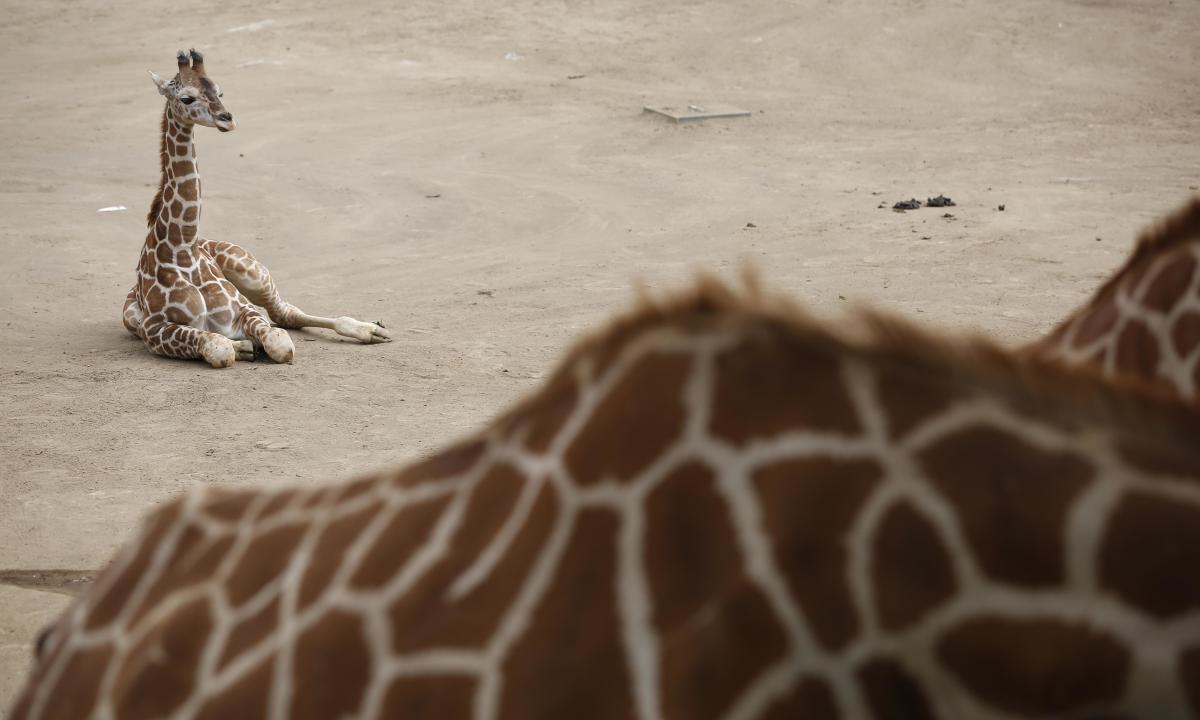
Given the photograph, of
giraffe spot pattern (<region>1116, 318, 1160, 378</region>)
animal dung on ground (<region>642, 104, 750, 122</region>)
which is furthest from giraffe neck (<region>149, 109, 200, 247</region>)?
animal dung on ground (<region>642, 104, 750, 122</region>)

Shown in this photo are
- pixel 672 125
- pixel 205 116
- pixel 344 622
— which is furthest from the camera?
pixel 672 125

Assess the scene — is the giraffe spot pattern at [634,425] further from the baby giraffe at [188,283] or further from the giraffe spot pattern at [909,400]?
the baby giraffe at [188,283]

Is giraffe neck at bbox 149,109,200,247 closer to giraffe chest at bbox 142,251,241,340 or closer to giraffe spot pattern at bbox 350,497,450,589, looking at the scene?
giraffe chest at bbox 142,251,241,340

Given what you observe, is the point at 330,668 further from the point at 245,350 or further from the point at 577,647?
the point at 245,350

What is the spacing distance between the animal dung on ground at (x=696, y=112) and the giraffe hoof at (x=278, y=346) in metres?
7.78

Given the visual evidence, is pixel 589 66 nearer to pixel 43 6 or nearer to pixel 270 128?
pixel 270 128

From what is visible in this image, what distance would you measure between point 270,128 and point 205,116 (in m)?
7.07

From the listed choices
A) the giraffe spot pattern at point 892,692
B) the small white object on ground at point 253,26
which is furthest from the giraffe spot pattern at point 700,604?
the small white object on ground at point 253,26

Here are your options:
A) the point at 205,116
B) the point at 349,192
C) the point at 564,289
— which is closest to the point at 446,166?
the point at 349,192

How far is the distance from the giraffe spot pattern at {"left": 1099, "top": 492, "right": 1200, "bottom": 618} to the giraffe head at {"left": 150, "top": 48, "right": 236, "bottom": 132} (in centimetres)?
691

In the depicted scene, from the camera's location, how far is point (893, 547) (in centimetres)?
135

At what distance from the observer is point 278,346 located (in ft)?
24.0

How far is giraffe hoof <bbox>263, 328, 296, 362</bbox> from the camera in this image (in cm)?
732

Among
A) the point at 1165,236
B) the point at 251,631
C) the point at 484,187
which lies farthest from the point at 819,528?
the point at 484,187
